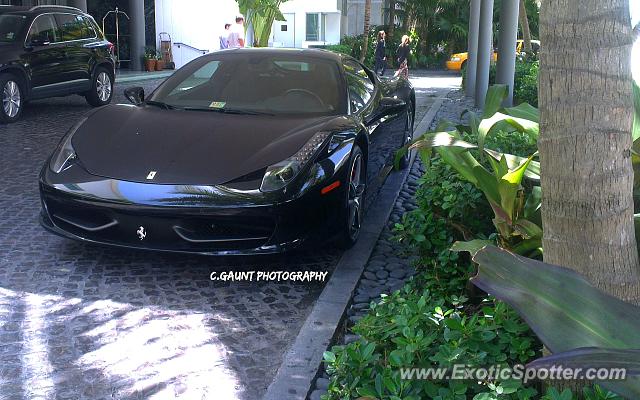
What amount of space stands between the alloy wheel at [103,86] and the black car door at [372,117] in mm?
7870

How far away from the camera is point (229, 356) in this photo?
356cm

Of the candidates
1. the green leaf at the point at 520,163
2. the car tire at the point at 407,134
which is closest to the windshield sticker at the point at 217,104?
the green leaf at the point at 520,163

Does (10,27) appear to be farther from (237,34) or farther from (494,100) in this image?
(494,100)

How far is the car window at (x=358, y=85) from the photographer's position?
18.8ft

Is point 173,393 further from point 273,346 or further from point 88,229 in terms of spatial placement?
point 88,229

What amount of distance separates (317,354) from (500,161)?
1.24 m

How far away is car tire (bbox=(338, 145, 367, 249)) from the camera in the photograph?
4.84m

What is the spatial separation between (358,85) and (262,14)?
44.1 feet

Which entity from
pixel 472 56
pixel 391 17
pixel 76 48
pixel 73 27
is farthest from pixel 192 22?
pixel 76 48

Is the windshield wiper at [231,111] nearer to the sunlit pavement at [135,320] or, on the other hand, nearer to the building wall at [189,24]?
the sunlit pavement at [135,320]

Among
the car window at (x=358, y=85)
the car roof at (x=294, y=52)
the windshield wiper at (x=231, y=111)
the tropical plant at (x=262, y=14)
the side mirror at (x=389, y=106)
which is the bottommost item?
the side mirror at (x=389, y=106)

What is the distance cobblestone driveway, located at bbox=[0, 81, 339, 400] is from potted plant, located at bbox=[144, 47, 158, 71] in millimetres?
17240

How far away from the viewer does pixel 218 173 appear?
174 inches

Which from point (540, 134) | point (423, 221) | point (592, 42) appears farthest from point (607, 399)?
point (423, 221)
